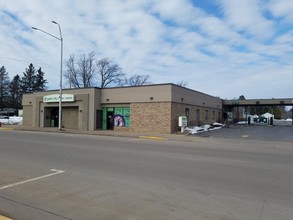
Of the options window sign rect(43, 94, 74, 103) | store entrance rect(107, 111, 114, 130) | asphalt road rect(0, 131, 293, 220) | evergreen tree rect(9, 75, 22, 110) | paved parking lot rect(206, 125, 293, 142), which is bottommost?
asphalt road rect(0, 131, 293, 220)

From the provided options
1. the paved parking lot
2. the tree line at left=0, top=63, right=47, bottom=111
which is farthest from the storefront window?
the tree line at left=0, top=63, right=47, bottom=111

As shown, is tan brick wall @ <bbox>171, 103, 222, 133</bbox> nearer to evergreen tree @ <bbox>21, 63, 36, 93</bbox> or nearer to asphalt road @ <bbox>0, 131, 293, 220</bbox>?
asphalt road @ <bbox>0, 131, 293, 220</bbox>

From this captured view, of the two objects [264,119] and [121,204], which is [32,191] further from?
[264,119]

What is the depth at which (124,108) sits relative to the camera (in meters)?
31.8

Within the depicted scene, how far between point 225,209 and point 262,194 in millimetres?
1525

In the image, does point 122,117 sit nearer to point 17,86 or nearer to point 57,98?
point 57,98

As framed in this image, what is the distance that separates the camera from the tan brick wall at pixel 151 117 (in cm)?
2870

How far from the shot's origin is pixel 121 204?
5672 millimetres

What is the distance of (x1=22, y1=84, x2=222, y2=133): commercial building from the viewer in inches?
1146

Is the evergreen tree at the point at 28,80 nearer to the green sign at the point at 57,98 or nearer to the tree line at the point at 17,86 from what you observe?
the tree line at the point at 17,86

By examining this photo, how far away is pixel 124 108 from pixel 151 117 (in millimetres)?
3700

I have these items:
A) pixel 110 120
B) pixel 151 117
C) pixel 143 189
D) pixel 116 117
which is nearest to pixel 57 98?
pixel 110 120

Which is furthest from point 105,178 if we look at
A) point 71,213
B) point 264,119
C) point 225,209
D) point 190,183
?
point 264,119

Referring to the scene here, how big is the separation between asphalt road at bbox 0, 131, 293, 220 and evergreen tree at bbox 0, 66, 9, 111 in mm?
88109
